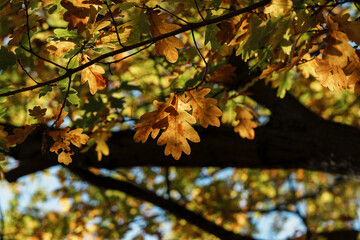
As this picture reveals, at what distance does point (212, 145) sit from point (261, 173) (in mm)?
4738

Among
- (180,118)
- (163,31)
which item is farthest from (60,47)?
(180,118)

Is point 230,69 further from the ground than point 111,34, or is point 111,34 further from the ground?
point 230,69

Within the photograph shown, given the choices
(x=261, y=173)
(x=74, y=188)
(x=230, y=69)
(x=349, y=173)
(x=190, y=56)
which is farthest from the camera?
(x=261, y=173)

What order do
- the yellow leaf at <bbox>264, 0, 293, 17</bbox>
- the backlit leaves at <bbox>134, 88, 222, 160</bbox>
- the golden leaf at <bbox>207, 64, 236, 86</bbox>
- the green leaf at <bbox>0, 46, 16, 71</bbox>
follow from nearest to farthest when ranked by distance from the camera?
the yellow leaf at <bbox>264, 0, 293, 17</bbox> < the backlit leaves at <bbox>134, 88, 222, 160</bbox> < the green leaf at <bbox>0, 46, 16, 71</bbox> < the golden leaf at <bbox>207, 64, 236, 86</bbox>

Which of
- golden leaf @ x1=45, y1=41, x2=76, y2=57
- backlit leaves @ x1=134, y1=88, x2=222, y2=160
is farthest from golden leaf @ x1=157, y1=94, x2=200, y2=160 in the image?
golden leaf @ x1=45, y1=41, x2=76, y2=57

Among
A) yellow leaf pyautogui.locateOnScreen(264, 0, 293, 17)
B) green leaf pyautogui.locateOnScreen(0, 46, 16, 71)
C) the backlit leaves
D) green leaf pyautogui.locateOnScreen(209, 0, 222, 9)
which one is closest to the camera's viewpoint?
yellow leaf pyautogui.locateOnScreen(264, 0, 293, 17)

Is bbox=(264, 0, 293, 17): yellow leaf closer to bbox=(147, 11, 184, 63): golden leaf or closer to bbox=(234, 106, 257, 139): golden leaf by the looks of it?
bbox=(147, 11, 184, 63): golden leaf

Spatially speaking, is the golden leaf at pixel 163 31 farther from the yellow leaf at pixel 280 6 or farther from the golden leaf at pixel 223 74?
the golden leaf at pixel 223 74

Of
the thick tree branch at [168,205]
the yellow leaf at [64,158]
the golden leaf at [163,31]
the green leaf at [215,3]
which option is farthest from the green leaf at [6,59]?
the thick tree branch at [168,205]

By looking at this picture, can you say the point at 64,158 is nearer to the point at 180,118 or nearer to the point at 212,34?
the point at 180,118

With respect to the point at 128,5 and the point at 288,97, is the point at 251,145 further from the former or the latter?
the point at 128,5

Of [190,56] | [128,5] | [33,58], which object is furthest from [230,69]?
[33,58]

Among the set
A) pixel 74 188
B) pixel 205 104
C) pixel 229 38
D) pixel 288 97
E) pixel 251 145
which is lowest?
pixel 205 104

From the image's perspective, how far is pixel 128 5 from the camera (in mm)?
1381
